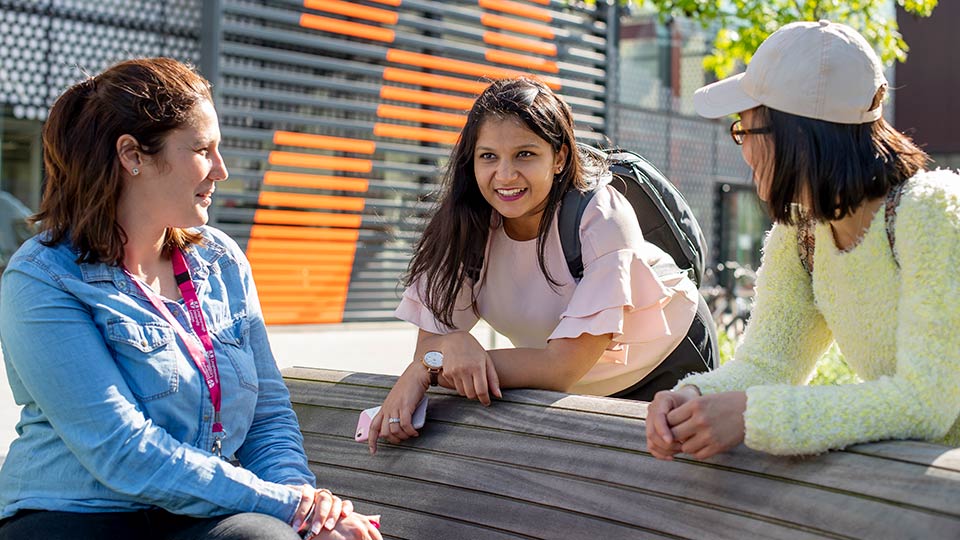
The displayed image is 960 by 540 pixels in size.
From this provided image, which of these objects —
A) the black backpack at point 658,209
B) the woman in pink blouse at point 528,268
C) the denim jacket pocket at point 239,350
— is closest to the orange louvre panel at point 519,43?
the black backpack at point 658,209

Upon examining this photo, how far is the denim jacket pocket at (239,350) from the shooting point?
2.37 m

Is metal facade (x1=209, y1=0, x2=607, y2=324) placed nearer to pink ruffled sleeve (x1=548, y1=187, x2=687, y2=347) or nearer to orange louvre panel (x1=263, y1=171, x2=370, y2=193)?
orange louvre panel (x1=263, y1=171, x2=370, y2=193)

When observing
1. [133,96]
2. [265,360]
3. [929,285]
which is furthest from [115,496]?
[929,285]

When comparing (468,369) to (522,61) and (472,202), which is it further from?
(522,61)

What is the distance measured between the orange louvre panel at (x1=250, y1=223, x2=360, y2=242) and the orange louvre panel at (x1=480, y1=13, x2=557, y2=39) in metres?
3.34

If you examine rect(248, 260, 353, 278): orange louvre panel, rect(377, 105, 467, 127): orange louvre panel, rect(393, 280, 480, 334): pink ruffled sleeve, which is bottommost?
rect(248, 260, 353, 278): orange louvre panel

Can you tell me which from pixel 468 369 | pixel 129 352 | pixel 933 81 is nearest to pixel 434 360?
pixel 468 369

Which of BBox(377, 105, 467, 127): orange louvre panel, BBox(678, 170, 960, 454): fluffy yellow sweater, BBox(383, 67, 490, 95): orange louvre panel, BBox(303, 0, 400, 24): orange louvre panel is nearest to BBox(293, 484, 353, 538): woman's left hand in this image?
BBox(678, 170, 960, 454): fluffy yellow sweater

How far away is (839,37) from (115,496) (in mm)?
1575

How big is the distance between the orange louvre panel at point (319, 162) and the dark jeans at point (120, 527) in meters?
10.8

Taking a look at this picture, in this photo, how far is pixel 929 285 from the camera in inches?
71.4

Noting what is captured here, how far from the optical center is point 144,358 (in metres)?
2.19

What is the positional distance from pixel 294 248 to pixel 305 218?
390mm

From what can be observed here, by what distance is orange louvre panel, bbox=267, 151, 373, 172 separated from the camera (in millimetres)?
12836
